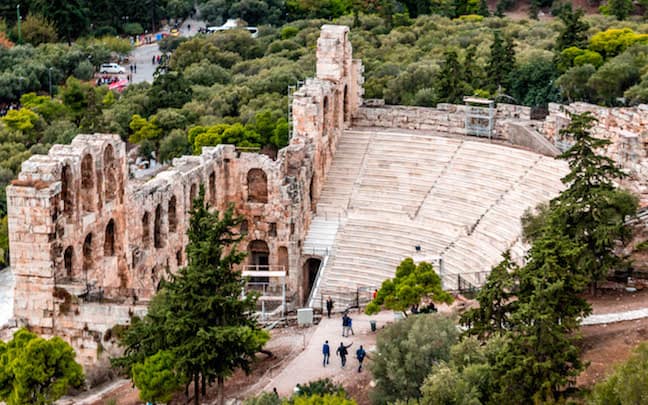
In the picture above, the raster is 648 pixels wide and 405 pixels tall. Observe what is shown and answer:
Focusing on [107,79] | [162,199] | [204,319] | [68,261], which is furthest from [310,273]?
[107,79]

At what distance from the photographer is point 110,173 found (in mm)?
48438

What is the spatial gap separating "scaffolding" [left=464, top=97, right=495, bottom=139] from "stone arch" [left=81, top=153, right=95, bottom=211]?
1035 inches

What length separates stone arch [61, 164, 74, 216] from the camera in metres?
45.9

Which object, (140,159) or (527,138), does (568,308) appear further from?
(140,159)

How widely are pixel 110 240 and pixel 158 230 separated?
12.8ft

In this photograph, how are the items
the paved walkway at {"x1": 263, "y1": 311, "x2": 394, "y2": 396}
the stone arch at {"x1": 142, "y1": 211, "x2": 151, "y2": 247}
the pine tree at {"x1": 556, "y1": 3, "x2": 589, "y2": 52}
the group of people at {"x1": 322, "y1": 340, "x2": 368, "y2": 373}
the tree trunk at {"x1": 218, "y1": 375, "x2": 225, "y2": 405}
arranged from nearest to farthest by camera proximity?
1. the tree trunk at {"x1": 218, "y1": 375, "x2": 225, "y2": 405}
2. the paved walkway at {"x1": 263, "y1": 311, "x2": 394, "y2": 396}
3. the group of people at {"x1": 322, "y1": 340, "x2": 368, "y2": 373}
4. the stone arch at {"x1": 142, "y1": 211, "x2": 151, "y2": 247}
5. the pine tree at {"x1": 556, "y1": 3, "x2": 589, "y2": 52}

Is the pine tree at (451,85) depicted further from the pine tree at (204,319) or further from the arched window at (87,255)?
the pine tree at (204,319)

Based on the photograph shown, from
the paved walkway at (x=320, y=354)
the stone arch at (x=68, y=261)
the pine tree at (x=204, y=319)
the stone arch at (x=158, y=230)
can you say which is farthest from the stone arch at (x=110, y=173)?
the paved walkway at (x=320, y=354)

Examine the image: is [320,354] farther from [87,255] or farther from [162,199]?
[162,199]

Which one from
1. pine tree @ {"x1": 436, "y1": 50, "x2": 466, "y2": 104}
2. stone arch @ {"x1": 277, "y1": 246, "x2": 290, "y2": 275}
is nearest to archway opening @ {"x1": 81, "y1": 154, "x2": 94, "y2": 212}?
stone arch @ {"x1": 277, "y1": 246, "x2": 290, "y2": 275}

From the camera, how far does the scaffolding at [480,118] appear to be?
2569 inches

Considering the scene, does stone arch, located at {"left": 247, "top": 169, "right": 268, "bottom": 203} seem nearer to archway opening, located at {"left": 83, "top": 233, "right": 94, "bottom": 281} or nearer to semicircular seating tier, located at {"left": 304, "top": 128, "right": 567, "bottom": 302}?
semicircular seating tier, located at {"left": 304, "top": 128, "right": 567, "bottom": 302}

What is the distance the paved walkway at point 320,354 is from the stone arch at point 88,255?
9660 mm

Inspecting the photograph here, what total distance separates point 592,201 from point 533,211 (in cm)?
1114
